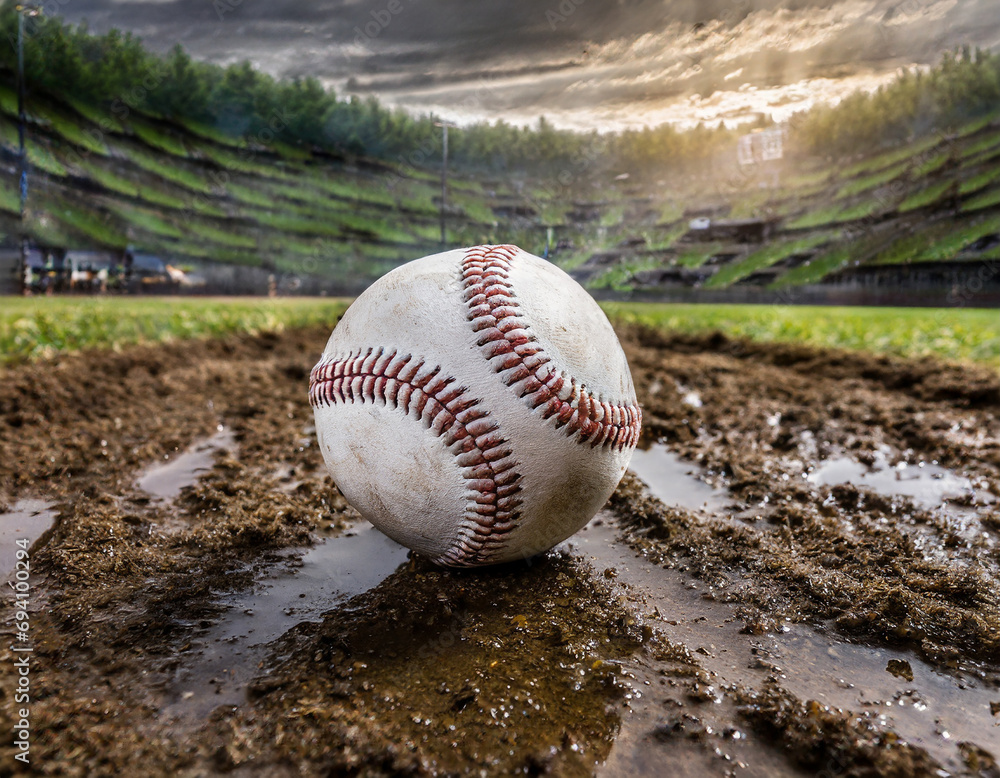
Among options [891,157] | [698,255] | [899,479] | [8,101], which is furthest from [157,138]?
[899,479]

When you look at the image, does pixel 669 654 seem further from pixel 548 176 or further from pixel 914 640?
pixel 548 176

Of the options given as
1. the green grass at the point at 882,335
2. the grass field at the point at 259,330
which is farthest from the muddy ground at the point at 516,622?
the green grass at the point at 882,335

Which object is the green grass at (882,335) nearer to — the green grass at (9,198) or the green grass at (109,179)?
the green grass at (9,198)

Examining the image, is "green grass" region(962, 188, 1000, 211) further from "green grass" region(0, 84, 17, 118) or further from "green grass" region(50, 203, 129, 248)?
"green grass" region(0, 84, 17, 118)

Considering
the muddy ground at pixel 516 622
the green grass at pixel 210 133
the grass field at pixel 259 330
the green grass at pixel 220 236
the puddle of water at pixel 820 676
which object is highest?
the green grass at pixel 210 133

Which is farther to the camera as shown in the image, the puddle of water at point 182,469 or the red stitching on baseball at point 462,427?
the puddle of water at point 182,469

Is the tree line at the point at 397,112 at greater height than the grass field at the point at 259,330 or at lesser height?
greater
